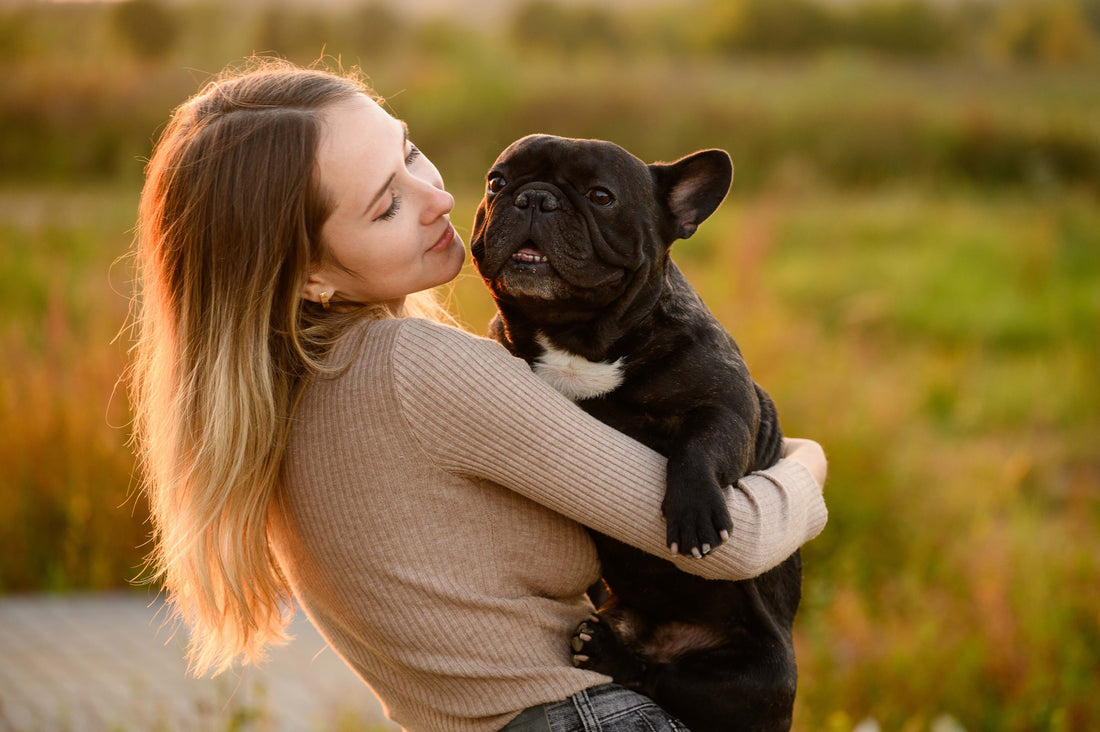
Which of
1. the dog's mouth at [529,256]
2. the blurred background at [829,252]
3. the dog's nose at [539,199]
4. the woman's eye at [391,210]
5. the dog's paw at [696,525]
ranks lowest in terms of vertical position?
the blurred background at [829,252]

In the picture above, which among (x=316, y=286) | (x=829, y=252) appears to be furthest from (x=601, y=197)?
(x=829, y=252)

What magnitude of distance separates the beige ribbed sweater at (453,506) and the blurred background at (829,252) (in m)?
1.24

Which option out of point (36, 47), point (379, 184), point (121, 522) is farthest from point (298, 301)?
point (36, 47)

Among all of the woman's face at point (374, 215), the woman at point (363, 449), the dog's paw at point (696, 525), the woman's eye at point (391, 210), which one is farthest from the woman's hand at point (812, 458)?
the woman's eye at point (391, 210)

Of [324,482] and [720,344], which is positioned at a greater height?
[720,344]

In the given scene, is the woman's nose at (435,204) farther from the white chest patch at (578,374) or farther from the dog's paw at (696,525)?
the dog's paw at (696,525)

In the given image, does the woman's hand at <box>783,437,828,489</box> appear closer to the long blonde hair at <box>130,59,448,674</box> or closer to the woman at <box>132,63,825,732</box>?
the woman at <box>132,63,825,732</box>

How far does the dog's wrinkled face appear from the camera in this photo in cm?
229

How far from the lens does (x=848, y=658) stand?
13.8ft

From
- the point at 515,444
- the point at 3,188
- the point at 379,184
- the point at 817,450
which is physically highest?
the point at 379,184

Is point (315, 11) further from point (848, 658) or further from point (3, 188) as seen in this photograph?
point (848, 658)

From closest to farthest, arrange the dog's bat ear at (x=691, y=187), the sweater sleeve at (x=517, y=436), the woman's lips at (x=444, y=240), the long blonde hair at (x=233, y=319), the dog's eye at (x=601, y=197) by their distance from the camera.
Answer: the sweater sleeve at (x=517, y=436), the long blonde hair at (x=233, y=319), the woman's lips at (x=444, y=240), the dog's eye at (x=601, y=197), the dog's bat ear at (x=691, y=187)

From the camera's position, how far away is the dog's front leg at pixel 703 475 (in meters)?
1.94

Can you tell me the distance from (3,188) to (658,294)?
1445 cm
